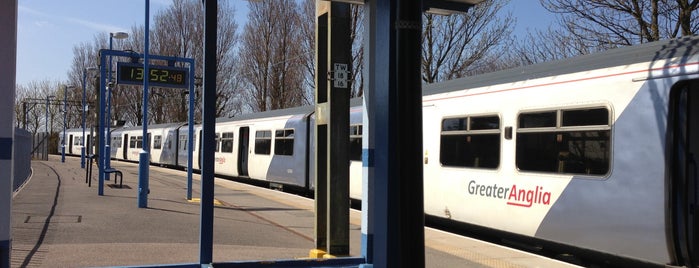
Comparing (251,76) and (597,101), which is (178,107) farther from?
(597,101)

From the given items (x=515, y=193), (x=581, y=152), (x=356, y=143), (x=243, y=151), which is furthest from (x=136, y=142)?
(x=581, y=152)

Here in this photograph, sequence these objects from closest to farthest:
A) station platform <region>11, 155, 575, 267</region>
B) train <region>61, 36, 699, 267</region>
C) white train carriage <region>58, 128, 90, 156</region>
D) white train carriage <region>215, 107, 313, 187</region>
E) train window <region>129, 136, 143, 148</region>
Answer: train <region>61, 36, 699, 267</region> → station platform <region>11, 155, 575, 267</region> → white train carriage <region>215, 107, 313, 187</region> → train window <region>129, 136, 143, 148</region> → white train carriage <region>58, 128, 90, 156</region>

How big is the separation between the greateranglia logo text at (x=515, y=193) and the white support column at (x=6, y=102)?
672 cm

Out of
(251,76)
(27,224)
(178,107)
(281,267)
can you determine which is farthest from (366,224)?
(178,107)

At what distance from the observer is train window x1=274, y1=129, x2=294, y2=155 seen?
18.6 m

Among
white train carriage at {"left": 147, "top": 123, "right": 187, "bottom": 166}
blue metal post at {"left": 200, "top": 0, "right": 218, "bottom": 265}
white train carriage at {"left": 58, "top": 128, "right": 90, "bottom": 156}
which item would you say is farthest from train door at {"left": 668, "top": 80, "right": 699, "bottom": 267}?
white train carriage at {"left": 58, "top": 128, "right": 90, "bottom": 156}

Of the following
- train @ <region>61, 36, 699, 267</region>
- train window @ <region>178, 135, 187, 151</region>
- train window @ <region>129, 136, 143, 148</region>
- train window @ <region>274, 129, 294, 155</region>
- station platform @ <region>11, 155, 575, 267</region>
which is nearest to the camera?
train @ <region>61, 36, 699, 267</region>

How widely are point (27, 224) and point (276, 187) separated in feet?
41.1

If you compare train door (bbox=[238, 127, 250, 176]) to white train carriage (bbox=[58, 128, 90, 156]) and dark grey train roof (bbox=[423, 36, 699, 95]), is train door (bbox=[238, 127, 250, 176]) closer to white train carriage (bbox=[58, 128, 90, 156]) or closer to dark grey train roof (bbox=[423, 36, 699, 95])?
dark grey train roof (bbox=[423, 36, 699, 95])

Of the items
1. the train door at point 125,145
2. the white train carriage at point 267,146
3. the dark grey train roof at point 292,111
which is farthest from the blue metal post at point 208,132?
the train door at point 125,145

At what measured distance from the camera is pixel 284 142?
1916 cm

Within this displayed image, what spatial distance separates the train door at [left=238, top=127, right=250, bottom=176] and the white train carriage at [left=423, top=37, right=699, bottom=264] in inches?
554

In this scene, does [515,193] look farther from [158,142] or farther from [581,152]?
[158,142]

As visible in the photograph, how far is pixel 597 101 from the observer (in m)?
7.84
